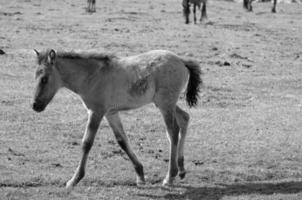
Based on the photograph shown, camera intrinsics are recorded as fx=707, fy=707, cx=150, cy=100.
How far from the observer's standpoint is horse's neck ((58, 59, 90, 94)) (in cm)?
980

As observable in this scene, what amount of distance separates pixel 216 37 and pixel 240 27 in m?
4.57

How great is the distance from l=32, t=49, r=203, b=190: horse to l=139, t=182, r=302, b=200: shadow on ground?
479 mm

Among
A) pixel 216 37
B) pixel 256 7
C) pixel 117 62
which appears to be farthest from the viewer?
pixel 256 7

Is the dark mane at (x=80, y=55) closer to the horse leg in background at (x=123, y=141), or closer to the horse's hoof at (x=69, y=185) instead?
the horse leg in background at (x=123, y=141)

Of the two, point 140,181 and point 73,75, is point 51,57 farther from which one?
point 140,181

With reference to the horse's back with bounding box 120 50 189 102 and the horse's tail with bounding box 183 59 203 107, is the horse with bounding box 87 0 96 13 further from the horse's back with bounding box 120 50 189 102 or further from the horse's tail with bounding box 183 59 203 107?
the horse's back with bounding box 120 50 189 102

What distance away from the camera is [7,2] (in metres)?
39.2

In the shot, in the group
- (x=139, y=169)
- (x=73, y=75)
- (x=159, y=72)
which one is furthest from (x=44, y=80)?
(x=139, y=169)

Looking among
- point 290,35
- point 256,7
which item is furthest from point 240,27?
point 256,7

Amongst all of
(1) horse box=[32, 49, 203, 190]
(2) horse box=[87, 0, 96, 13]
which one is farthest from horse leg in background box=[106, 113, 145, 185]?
(2) horse box=[87, 0, 96, 13]

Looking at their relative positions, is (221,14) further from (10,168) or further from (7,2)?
(10,168)

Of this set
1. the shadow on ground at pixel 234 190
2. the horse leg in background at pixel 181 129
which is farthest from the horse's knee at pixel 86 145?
the horse leg in background at pixel 181 129

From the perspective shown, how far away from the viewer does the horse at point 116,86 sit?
9.65 meters

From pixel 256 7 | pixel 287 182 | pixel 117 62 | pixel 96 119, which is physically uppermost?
pixel 117 62
